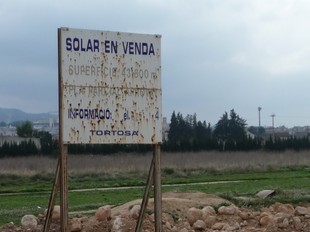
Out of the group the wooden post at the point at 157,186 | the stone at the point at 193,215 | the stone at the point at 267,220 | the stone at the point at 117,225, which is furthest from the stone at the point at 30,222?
the wooden post at the point at 157,186

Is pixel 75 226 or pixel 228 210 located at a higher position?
pixel 228 210

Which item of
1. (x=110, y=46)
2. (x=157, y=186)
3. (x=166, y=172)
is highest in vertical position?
(x=110, y=46)

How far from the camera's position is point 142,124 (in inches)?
321

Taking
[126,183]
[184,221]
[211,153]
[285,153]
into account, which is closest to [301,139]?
[285,153]

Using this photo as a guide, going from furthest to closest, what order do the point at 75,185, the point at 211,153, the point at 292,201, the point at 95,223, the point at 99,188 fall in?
the point at 211,153, the point at 75,185, the point at 99,188, the point at 292,201, the point at 95,223

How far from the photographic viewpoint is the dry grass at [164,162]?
4047 cm

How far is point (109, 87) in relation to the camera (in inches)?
312

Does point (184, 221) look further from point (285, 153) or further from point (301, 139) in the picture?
point (301, 139)

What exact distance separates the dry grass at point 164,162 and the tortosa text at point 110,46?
3166cm

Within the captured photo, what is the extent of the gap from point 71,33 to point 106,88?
0.72 m

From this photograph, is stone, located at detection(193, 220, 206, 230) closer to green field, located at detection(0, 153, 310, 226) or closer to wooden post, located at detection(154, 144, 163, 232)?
wooden post, located at detection(154, 144, 163, 232)

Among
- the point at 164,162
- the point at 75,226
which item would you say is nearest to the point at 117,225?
the point at 75,226

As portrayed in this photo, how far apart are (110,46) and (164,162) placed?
36378 millimetres

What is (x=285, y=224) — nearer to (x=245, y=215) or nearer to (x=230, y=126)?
(x=245, y=215)
